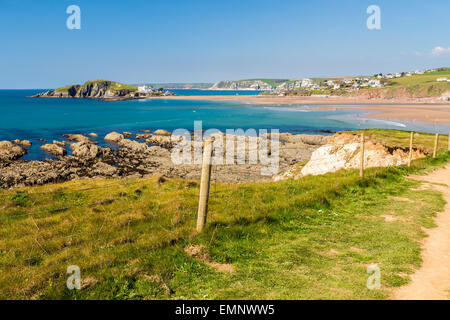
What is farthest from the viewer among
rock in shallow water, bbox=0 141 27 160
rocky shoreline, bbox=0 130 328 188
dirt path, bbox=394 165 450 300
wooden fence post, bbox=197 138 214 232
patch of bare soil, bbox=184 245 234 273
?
rock in shallow water, bbox=0 141 27 160

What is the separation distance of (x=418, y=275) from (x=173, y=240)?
6.76 m

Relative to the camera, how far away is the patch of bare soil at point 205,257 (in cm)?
760

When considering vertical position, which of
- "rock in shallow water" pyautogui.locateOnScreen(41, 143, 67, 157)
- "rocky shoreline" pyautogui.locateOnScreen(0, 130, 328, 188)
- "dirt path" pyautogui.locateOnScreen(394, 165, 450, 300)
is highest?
"dirt path" pyautogui.locateOnScreen(394, 165, 450, 300)

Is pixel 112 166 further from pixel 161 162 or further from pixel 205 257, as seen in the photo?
pixel 205 257

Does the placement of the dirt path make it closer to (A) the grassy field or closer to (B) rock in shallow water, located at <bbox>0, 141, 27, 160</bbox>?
(A) the grassy field

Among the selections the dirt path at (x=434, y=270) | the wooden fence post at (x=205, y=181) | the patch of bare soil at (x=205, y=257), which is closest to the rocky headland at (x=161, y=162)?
the dirt path at (x=434, y=270)

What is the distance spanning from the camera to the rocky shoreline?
3538 centimetres

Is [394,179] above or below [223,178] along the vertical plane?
above

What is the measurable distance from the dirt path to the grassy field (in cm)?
26

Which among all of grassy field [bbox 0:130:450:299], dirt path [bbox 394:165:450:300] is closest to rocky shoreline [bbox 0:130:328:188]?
grassy field [bbox 0:130:450:299]

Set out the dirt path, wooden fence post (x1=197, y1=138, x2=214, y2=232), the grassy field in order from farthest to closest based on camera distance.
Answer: wooden fence post (x1=197, y1=138, x2=214, y2=232) < the grassy field < the dirt path

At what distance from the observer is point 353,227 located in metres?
10.6
